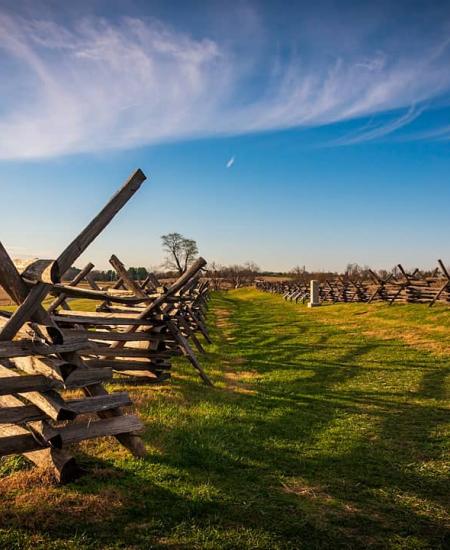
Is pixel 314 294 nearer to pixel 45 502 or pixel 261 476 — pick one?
pixel 261 476

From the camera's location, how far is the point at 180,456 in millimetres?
4676

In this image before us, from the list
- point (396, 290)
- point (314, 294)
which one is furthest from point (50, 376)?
point (314, 294)

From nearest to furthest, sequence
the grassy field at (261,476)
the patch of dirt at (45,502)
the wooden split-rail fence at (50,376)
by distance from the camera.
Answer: the grassy field at (261,476) < the patch of dirt at (45,502) < the wooden split-rail fence at (50,376)

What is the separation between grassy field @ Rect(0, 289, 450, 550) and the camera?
3.32m

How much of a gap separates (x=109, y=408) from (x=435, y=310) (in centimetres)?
1757

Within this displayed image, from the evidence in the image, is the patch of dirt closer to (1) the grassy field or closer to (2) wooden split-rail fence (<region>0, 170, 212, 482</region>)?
(1) the grassy field

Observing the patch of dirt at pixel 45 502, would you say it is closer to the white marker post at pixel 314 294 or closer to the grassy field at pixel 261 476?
the grassy field at pixel 261 476

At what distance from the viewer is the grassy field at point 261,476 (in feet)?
10.9

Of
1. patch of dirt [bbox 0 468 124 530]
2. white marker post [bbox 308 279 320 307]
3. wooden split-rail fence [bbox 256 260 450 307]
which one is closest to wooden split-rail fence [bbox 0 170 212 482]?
patch of dirt [bbox 0 468 124 530]

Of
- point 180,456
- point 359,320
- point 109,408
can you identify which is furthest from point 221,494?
point 359,320

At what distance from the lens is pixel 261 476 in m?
4.36

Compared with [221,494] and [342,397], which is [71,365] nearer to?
[221,494]

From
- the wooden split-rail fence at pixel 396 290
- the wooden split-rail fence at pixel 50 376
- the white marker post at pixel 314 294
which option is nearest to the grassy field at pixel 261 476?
the wooden split-rail fence at pixel 50 376

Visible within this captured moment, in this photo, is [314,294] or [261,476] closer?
[261,476]
